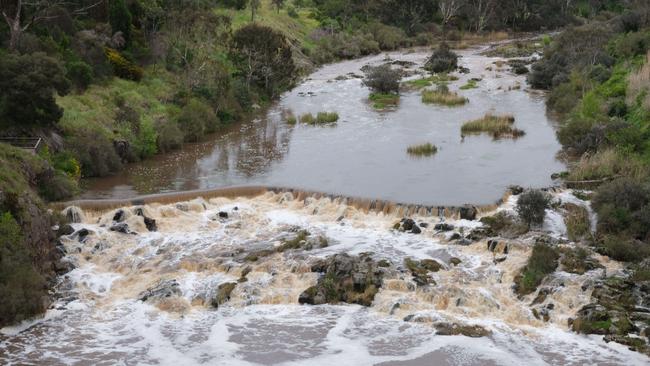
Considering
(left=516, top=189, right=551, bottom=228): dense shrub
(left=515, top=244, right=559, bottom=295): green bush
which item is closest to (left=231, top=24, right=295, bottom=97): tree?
(left=516, top=189, right=551, bottom=228): dense shrub

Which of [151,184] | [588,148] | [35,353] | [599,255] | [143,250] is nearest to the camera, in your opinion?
[35,353]

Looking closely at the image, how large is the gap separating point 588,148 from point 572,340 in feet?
51.8

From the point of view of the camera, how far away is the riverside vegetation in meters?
23.9

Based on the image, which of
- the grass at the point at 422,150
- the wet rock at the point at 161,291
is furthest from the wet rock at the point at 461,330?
the grass at the point at 422,150

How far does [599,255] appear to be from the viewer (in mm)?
23359

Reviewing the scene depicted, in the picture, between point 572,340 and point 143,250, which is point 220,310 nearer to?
point 143,250

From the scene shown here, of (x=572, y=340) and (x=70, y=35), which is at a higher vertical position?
(x=70, y=35)

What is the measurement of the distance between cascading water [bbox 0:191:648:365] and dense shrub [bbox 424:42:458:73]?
33.6 m

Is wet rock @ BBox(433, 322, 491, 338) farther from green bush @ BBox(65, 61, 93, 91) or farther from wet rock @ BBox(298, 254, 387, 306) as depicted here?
green bush @ BBox(65, 61, 93, 91)

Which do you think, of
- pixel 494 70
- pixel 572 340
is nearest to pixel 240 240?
pixel 572 340

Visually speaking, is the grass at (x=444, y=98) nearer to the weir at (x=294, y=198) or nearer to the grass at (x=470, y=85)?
the grass at (x=470, y=85)

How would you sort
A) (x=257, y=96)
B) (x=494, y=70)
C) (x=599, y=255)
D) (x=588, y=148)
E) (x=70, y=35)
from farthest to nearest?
(x=494, y=70)
(x=257, y=96)
(x=70, y=35)
(x=588, y=148)
(x=599, y=255)

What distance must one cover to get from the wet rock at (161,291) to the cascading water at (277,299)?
56mm

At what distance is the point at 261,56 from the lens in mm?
47531
